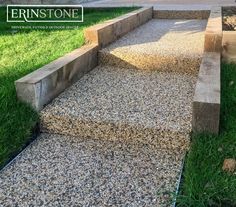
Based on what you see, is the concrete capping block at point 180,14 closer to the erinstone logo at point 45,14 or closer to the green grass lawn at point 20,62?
the erinstone logo at point 45,14

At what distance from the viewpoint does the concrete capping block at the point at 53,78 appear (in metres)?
2.95

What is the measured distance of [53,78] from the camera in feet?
10.4

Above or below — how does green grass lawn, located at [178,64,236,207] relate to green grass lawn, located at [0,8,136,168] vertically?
below

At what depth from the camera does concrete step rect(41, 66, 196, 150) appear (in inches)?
107

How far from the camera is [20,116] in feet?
9.46

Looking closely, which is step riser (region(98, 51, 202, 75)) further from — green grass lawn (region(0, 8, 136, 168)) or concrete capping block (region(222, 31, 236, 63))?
green grass lawn (region(0, 8, 136, 168))

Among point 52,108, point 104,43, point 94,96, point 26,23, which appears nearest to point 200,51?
point 104,43

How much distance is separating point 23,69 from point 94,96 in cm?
83

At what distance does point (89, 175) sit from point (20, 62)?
1946 millimetres

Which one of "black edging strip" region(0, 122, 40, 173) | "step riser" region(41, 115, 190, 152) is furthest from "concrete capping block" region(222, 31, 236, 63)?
"black edging strip" region(0, 122, 40, 173)

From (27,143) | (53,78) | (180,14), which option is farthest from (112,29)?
(180,14)

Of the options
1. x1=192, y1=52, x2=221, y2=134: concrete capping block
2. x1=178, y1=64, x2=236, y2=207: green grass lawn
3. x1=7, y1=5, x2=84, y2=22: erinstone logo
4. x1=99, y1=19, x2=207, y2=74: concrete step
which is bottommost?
x1=178, y1=64, x2=236, y2=207: green grass lawn

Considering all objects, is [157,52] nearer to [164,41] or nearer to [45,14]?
[164,41]

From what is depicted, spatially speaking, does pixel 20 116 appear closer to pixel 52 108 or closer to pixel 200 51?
pixel 52 108
